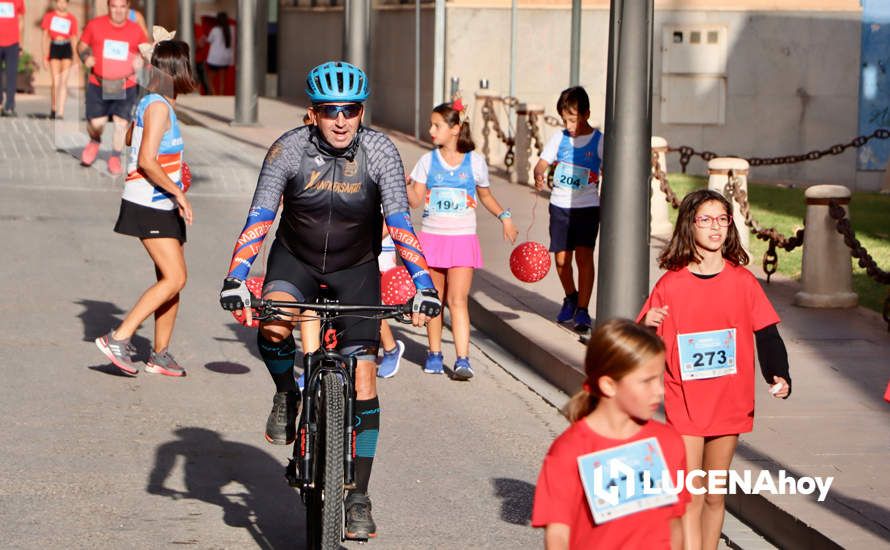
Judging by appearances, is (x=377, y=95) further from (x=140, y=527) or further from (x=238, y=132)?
(x=140, y=527)

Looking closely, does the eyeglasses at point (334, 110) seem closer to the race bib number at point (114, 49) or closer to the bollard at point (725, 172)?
the bollard at point (725, 172)

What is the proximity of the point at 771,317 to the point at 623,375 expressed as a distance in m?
1.93

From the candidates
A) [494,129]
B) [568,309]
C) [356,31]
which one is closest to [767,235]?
[568,309]

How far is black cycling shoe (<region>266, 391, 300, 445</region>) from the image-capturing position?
7301 mm

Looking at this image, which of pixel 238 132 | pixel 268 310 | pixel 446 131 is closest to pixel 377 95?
pixel 238 132

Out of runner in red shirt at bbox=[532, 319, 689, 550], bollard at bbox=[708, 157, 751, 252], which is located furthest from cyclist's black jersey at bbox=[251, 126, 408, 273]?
bollard at bbox=[708, 157, 751, 252]

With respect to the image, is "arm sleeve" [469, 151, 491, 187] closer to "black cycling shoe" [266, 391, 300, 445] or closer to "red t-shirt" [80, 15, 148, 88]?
"black cycling shoe" [266, 391, 300, 445]

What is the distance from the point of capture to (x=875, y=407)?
9562 mm

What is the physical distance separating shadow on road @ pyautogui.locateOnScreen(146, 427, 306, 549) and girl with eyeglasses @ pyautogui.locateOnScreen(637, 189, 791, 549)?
68.8 inches

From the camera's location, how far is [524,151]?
896 inches

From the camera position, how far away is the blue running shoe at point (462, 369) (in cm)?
1085

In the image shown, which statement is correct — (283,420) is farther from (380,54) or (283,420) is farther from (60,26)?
(380,54)

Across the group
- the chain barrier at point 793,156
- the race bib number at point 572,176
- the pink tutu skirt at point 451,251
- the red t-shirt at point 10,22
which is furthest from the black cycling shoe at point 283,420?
the red t-shirt at point 10,22

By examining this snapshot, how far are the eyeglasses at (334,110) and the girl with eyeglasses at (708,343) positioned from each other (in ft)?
4.52
